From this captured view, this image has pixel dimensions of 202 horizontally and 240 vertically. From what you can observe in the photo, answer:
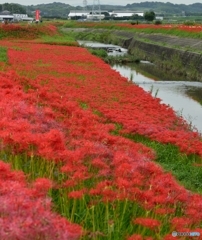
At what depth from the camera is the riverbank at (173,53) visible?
30.3 m

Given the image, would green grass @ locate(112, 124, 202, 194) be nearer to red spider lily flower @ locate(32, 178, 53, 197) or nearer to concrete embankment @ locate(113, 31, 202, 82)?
red spider lily flower @ locate(32, 178, 53, 197)

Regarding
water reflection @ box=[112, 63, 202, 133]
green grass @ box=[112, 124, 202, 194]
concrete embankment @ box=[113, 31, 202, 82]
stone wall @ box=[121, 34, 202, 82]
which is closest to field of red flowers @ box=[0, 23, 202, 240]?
green grass @ box=[112, 124, 202, 194]


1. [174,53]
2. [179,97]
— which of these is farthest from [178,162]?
[174,53]

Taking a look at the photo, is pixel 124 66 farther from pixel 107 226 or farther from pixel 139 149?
pixel 107 226

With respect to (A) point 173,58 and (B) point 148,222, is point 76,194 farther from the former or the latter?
(A) point 173,58

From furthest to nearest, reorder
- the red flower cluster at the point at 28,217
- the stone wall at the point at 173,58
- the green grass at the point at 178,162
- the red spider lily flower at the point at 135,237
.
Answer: the stone wall at the point at 173,58
the green grass at the point at 178,162
the red spider lily flower at the point at 135,237
the red flower cluster at the point at 28,217

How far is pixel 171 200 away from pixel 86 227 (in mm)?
815

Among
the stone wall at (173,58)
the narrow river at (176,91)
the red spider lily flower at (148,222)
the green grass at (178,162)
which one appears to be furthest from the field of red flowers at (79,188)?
the stone wall at (173,58)

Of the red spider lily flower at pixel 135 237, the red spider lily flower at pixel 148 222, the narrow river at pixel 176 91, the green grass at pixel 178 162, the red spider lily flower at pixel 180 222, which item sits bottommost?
the narrow river at pixel 176 91

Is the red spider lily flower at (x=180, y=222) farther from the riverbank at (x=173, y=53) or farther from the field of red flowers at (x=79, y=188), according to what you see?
the riverbank at (x=173, y=53)

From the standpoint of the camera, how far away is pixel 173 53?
35.0 metres

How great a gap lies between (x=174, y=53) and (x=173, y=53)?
0.94 ft

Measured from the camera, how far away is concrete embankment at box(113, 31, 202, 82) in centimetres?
3024

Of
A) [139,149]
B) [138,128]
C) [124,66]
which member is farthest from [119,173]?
[124,66]
